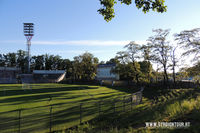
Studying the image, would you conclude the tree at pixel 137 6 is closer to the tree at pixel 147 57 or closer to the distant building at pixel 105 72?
the tree at pixel 147 57

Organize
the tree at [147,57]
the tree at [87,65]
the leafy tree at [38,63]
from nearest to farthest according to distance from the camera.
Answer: the tree at [147,57], the tree at [87,65], the leafy tree at [38,63]

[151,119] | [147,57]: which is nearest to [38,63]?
[147,57]

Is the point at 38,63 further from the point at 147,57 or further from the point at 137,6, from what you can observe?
the point at 137,6

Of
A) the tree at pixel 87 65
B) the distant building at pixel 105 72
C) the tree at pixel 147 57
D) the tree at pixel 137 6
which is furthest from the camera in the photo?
the distant building at pixel 105 72

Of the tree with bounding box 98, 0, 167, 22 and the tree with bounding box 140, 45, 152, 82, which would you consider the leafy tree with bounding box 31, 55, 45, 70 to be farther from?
the tree with bounding box 98, 0, 167, 22

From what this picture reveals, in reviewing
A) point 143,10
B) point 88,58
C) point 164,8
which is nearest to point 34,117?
point 143,10

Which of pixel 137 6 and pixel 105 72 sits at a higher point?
pixel 137 6

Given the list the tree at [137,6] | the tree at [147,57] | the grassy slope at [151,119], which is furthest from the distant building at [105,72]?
the tree at [137,6]

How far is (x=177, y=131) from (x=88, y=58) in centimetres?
4642

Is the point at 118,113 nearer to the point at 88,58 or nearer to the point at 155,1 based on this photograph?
the point at 155,1

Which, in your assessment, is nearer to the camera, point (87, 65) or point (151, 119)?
point (151, 119)

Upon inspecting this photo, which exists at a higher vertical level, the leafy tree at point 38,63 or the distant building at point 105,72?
the leafy tree at point 38,63

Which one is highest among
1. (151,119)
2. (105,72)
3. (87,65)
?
(87,65)

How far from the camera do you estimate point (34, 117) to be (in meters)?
11.3
